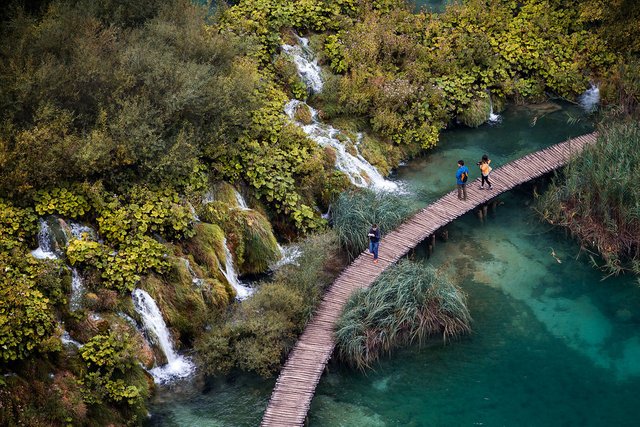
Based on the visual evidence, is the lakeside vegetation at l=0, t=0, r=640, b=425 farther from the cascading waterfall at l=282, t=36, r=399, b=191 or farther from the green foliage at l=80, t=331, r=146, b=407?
the cascading waterfall at l=282, t=36, r=399, b=191

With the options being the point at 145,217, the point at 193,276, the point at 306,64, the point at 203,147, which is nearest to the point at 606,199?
the point at 306,64

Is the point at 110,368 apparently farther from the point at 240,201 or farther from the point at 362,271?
the point at 362,271

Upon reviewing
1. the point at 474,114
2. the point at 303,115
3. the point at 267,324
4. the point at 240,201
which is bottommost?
the point at 267,324

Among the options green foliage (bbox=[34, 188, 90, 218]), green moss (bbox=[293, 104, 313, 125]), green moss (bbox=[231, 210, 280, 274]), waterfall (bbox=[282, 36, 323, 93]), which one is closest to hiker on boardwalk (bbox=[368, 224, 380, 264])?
green moss (bbox=[231, 210, 280, 274])

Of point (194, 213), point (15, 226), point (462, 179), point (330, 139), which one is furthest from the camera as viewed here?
point (330, 139)

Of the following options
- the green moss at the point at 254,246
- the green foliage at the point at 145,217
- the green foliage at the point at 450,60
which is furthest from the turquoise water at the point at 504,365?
the green foliage at the point at 450,60

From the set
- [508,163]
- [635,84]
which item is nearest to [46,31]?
[508,163]

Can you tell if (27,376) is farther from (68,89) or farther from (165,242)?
(68,89)
